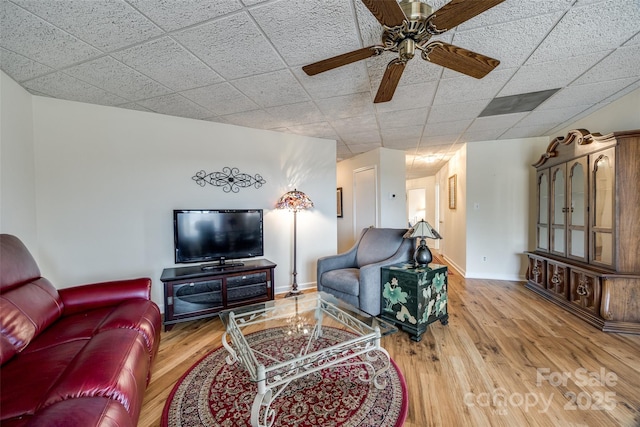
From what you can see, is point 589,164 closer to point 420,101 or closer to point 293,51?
point 420,101

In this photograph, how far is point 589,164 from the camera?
8.61 ft

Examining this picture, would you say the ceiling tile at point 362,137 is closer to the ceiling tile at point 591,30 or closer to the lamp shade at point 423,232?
the lamp shade at point 423,232

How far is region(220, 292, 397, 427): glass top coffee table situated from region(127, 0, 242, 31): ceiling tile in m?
1.91

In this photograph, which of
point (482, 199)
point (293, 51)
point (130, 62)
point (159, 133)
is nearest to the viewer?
point (293, 51)

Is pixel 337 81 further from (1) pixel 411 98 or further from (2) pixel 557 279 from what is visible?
(2) pixel 557 279

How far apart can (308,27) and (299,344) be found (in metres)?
2.34

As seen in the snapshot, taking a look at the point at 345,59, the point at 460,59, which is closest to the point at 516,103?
the point at 460,59

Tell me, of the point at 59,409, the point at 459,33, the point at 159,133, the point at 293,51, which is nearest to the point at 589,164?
the point at 459,33

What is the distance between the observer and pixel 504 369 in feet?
5.74

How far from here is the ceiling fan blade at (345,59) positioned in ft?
4.75

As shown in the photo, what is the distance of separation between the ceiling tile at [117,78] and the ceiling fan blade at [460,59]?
2268 mm

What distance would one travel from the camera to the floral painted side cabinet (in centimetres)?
215

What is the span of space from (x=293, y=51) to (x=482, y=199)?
3846 millimetres

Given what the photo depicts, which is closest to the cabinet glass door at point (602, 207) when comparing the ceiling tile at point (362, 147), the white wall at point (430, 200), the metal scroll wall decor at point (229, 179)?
the ceiling tile at point (362, 147)
